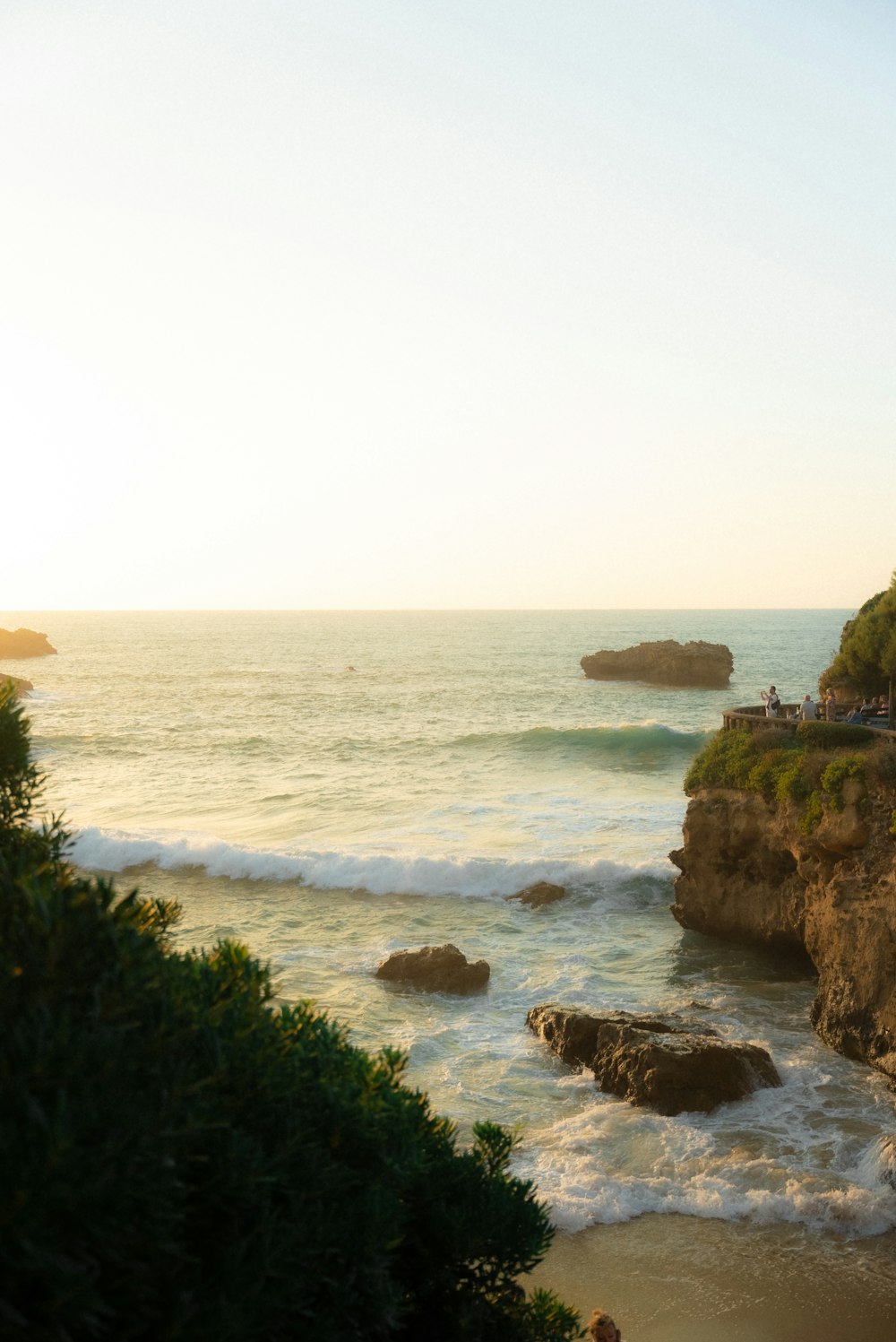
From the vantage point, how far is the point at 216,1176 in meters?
6.14

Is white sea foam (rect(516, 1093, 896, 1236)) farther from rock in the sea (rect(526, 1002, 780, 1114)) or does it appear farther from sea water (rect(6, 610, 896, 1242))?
rock in the sea (rect(526, 1002, 780, 1114))

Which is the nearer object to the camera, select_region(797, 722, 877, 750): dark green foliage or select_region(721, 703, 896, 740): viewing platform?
select_region(797, 722, 877, 750): dark green foliage

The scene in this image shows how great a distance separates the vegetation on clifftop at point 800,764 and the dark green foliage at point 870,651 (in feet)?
12.7

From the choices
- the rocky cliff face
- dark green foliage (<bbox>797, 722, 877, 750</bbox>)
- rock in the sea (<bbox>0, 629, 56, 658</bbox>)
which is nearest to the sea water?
the rocky cliff face

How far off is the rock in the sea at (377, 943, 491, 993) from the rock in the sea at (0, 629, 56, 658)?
13315 centimetres

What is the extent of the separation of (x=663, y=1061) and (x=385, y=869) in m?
17.1

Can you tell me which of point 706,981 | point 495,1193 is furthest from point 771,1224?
point 706,981

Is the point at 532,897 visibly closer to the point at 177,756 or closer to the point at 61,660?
the point at 177,756

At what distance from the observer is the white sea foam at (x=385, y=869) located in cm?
3247

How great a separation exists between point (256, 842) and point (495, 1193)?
30.9 metres

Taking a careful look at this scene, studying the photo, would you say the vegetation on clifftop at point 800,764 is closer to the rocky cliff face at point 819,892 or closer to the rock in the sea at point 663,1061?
the rocky cliff face at point 819,892

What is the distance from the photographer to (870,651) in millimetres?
27266

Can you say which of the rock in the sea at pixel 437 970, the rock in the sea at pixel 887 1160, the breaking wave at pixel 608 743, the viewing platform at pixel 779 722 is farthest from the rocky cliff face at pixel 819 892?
the breaking wave at pixel 608 743

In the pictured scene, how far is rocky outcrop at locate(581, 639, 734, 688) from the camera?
98.4m
